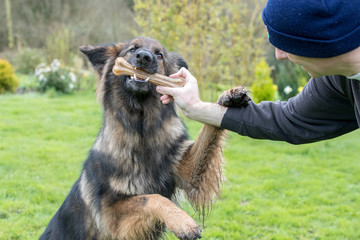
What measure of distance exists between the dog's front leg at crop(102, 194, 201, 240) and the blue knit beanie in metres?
1.53

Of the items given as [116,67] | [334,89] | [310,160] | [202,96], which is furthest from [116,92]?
[202,96]

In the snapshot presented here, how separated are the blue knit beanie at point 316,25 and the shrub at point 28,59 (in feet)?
57.8

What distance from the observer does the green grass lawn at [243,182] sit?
4.82 metres

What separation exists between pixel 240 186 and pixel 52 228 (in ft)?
11.2

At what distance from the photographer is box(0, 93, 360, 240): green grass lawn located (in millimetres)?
4823

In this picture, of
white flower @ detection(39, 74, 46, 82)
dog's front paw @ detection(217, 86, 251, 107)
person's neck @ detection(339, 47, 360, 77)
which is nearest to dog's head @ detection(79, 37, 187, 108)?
dog's front paw @ detection(217, 86, 251, 107)

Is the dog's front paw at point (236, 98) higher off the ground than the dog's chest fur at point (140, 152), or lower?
higher

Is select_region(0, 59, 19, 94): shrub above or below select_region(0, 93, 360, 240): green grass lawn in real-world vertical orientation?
below

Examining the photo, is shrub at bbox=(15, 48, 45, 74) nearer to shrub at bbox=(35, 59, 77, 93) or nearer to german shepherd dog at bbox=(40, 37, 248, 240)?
shrub at bbox=(35, 59, 77, 93)

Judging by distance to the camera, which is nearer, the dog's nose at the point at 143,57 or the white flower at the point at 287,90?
the dog's nose at the point at 143,57

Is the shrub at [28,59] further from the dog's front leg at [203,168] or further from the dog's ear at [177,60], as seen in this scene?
the dog's front leg at [203,168]

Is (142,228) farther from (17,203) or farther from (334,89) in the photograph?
(17,203)

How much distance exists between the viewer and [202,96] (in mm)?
10680

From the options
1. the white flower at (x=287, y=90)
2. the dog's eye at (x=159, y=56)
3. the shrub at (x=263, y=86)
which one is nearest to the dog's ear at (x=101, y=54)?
the dog's eye at (x=159, y=56)
